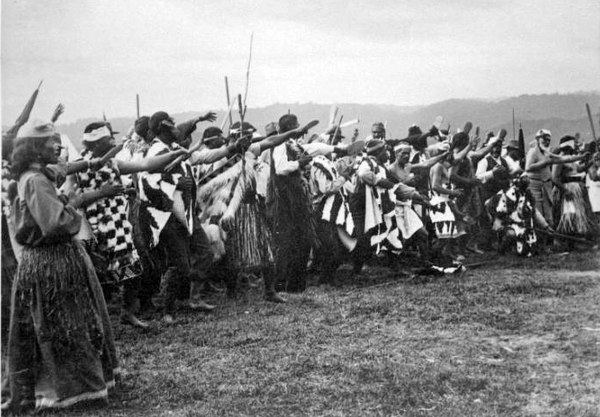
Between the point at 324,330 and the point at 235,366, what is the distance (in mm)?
1186

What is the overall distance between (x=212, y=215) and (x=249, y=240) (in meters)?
0.56

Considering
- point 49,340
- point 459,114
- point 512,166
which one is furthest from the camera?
point 512,166

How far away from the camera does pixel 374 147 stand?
9523 mm

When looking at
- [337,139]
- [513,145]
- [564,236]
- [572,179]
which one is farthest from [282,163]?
[513,145]

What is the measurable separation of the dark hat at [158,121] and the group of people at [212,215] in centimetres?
1

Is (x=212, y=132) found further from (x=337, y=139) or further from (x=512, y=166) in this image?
(x=512, y=166)

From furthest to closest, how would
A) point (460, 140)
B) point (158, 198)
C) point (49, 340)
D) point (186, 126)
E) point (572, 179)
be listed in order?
point (572, 179) → point (460, 140) → point (186, 126) → point (158, 198) → point (49, 340)

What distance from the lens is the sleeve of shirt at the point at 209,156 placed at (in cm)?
715

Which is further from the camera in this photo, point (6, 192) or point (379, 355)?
point (379, 355)

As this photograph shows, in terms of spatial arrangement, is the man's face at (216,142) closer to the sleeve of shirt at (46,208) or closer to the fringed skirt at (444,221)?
the fringed skirt at (444,221)

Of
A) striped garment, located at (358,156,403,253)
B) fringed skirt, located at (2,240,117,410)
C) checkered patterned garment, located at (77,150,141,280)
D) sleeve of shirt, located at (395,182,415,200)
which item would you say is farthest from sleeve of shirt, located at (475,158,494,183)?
fringed skirt, located at (2,240,117,410)

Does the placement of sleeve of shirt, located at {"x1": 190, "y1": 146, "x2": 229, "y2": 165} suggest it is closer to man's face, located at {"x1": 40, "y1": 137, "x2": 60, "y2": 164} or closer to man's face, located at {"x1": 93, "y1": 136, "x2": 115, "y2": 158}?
man's face, located at {"x1": 93, "y1": 136, "x2": 115, "y2": 158}

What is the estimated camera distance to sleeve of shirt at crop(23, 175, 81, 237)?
4414mm

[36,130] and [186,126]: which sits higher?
[186,126]
